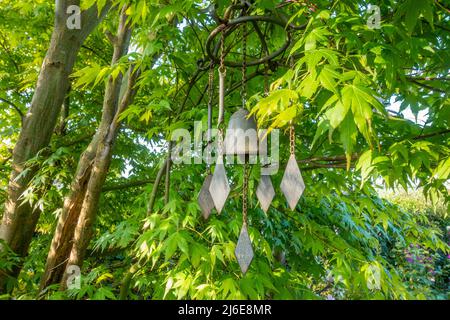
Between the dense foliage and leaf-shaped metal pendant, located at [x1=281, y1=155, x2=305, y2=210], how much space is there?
0.55 feet

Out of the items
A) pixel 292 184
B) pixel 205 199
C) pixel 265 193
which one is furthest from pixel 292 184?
pixel 205 199

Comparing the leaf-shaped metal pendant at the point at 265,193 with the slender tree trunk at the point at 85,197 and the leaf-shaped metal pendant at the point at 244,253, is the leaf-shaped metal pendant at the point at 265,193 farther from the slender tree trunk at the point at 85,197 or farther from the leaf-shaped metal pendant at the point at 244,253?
the slender tree trunk at the point at 85,197

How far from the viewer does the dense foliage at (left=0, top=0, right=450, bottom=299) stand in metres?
1.17

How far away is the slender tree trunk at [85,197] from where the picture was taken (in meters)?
2.29

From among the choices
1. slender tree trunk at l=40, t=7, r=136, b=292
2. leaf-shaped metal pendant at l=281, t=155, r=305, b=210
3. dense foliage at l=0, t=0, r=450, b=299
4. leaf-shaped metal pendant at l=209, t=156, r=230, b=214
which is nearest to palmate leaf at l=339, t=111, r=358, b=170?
dense foliage at l=0, t=0, r=450, b=299

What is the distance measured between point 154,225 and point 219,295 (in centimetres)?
46

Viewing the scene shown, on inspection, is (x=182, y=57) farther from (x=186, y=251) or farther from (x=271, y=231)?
(x=271, y=231)

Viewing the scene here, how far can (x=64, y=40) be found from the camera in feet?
9.48

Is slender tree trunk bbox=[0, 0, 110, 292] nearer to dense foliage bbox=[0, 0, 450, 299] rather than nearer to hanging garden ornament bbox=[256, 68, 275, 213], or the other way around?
dense foliage bbox=[0, 0, 450, 299]

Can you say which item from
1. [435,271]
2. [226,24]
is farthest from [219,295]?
[435,271]

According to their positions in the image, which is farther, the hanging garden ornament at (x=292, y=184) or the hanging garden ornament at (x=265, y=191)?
the hanging garden ornament at (x=265, y=191)

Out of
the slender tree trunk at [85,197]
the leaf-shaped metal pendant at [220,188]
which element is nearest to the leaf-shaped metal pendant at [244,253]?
the leaf-shaped metal pendant at [220,188]

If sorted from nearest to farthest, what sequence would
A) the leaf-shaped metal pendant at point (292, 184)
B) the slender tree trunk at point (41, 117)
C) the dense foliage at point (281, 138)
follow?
the leaf-shaped metal pendant at point (292, 184)
the dense foliage at point (281, 138)
the slender tree trunk at point (41, 117)

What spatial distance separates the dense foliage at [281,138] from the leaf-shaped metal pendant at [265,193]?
7.8 inches
